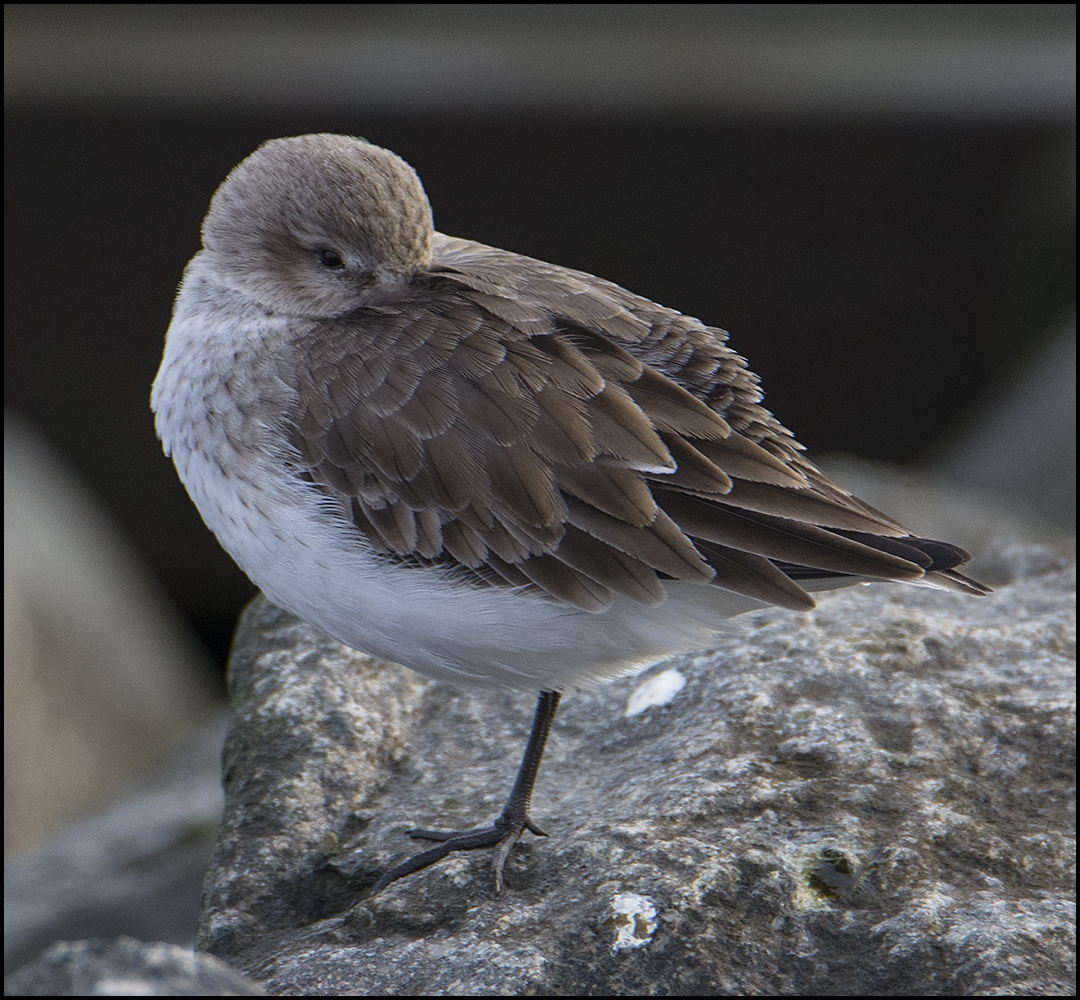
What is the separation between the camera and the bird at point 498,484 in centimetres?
381

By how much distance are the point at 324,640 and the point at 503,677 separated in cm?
126

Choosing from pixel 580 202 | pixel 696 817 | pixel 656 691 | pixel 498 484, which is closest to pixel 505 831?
pixel 696 817

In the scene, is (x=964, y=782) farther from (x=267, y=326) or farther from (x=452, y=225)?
(x=452, y=225)

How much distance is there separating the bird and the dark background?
7.02 meters

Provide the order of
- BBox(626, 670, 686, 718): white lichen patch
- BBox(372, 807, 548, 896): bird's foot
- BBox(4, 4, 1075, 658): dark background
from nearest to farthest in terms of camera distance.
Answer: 1. BBox(372, 807, 548, 896): bird's foot
2. BBox(626, 670, 686, 718): white lichen patch
3. BBox(4, 4, 1075, 658): dark background

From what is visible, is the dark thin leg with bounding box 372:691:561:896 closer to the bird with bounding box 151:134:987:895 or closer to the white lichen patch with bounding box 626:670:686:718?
the bird with bounding box 151:134:987:895

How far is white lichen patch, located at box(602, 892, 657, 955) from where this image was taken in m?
3.46

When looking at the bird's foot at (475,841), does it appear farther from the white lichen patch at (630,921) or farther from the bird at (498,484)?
the white lichen patch at (630,921)

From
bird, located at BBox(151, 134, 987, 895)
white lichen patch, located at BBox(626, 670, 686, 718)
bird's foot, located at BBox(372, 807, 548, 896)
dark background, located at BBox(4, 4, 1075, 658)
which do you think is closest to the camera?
bird, located at BBox(151, 134, 987, 895)

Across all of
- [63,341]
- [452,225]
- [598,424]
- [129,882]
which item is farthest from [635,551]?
[63,341]

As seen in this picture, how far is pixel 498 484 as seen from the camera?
12.6ft

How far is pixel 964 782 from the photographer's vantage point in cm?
412

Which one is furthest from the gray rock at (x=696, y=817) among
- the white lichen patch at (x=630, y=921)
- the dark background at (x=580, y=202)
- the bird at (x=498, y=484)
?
the dark background at (x=580, y=202)

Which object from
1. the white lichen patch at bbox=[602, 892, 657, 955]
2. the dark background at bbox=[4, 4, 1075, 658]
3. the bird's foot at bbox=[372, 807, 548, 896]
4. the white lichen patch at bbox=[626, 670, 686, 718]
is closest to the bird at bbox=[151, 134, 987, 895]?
the bird's foot at bbox=[372, 807, 548, 896]
